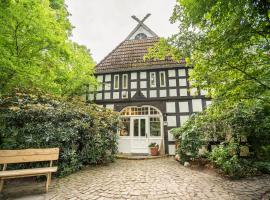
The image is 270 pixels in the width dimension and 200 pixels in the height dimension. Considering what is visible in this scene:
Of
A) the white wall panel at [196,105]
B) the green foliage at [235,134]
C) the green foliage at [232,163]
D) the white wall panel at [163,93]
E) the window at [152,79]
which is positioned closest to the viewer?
the green foliage at [232,163]

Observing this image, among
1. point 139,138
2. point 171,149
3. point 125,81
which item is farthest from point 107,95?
point 171,149

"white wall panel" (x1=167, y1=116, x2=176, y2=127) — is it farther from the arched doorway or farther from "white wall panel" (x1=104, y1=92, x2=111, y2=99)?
"white wall panel" (x1=104, y1=92, x2=111, y2=99)

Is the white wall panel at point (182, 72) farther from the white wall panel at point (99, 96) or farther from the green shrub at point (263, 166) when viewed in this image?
the green shrub at point (263, 166)

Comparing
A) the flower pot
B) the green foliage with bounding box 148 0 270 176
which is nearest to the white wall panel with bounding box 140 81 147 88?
the flower pot

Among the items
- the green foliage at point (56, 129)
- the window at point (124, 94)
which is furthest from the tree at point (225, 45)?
the window at point (124, 94)

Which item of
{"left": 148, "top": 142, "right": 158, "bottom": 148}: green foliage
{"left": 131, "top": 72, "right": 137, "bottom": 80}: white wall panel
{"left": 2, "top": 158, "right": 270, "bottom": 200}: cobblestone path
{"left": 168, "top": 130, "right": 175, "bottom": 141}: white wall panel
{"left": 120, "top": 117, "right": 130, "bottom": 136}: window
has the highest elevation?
{"left": 131, "top": 72, "right": 137, "bottom": 80}: white wall panel

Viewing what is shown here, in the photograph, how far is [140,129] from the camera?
405 inches

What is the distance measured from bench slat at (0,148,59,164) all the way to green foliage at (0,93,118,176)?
0.69 metres

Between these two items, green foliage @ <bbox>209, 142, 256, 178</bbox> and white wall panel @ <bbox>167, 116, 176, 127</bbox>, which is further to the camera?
white wall panel @ <bbox>167, 116, 176, 127</bbox>

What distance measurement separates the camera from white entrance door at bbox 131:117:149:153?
9961 mm

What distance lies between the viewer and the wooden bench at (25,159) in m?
3.47

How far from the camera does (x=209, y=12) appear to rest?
2752 mm

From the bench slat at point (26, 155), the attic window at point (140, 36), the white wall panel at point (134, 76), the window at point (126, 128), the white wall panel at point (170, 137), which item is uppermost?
the attic window at point (140, 36)

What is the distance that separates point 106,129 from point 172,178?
345 centimetres
